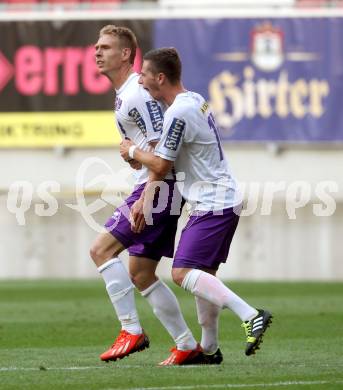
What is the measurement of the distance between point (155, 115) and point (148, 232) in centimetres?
83

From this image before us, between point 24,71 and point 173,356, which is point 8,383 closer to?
point 173,356

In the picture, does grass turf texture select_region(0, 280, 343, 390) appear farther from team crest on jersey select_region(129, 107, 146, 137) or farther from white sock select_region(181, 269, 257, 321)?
team crest on jersey select_region(129, 107, 146, 137)

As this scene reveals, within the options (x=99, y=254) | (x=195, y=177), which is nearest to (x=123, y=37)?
(x=195, y=177)

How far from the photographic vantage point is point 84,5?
26.2 meters

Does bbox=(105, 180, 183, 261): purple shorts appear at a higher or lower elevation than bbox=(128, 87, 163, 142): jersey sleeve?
lower

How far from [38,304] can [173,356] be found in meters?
8.29

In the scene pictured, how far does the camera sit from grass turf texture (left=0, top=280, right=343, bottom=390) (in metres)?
7.67

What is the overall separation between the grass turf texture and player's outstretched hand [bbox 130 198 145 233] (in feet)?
3.16

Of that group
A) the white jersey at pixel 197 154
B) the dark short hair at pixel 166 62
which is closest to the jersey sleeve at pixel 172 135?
the white jersey at pixel 197 154

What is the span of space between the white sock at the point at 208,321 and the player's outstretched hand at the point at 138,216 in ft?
2.26

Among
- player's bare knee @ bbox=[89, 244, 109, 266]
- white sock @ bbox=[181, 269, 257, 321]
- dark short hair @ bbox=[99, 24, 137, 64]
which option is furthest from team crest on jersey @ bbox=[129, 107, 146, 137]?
white sock @ bbox=[181, 269, 257, 321]

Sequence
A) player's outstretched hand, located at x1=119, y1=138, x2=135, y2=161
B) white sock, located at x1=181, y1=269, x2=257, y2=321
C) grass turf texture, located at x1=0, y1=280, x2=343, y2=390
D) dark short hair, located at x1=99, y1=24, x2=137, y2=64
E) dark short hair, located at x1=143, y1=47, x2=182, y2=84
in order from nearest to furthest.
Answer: grass turf texture, located at x1=0, y1=280, x2=343, y2=390
white sock, located at x1=181, y1=269, x2=257, y2=321
dark short hair, located at x1=143, y1=47, x2=182, y2=84
player's outstretched hand, located at x1=119, y1=138, x2=135, y2=161
dark short hair, located at x1=99, y1=24, x2=137, y2=64

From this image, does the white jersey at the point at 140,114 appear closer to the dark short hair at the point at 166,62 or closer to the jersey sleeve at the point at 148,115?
the jersey sleeve at the point at 148,115

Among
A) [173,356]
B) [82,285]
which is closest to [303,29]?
[82,285]
